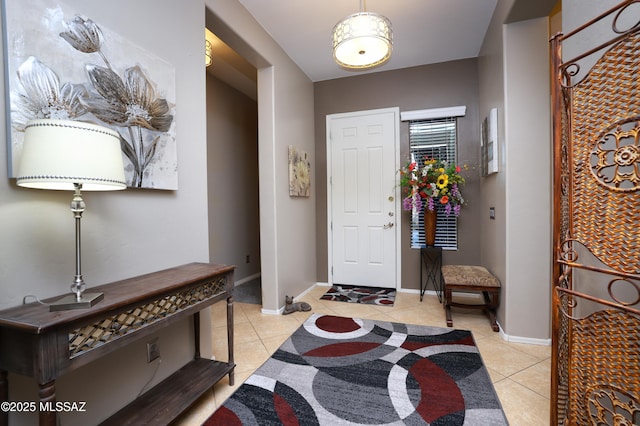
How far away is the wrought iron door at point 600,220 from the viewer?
38.1 inches

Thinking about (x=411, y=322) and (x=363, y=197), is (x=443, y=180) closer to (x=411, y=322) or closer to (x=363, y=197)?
(x=363, y=197)

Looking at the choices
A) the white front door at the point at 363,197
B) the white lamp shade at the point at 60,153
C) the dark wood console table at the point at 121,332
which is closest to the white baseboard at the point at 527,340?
the white front door at the point at 363,197

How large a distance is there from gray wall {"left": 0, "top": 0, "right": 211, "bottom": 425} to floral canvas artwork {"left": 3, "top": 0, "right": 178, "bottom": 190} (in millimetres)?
52

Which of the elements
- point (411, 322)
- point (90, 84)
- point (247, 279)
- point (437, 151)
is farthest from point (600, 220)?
point (247, 279)

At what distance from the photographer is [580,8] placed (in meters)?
1.31

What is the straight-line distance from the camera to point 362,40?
2.15 metres

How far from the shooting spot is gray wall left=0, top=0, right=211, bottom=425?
1.12 metres

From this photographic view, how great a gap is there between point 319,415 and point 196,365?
85cm

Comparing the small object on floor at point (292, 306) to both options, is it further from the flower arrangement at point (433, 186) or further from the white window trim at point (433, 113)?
the white window trim at point (433, 113)

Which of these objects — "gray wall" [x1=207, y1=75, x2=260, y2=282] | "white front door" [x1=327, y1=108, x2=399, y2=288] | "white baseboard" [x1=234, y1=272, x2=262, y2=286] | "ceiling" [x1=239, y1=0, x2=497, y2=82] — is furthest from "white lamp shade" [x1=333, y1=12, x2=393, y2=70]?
"white baseboard" [x1=234, y1=272, x2=262, y2=286]

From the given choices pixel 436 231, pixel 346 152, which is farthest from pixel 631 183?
pixel 346 152

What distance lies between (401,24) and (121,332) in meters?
3.34

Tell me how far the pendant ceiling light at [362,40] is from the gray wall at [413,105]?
1439 millimetres

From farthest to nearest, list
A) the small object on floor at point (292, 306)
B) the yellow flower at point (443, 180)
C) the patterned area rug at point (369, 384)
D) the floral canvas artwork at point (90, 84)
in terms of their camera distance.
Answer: the yellow flower at point (443, 180), the small object on floor at point (292, 306), the patterned area rug at point (369, 384), the floral canvas artwork at point (90, 84)
